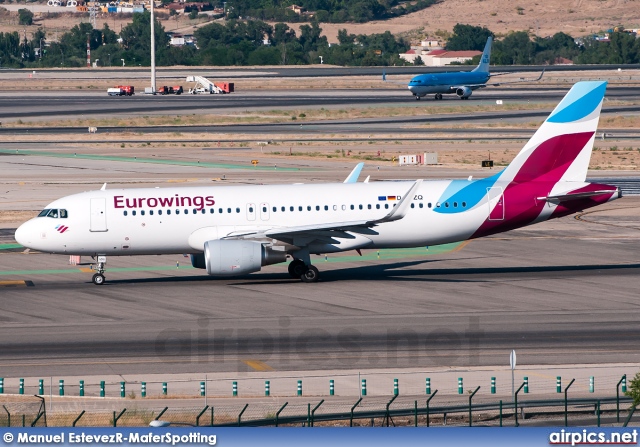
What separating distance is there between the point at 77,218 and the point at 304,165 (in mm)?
44198

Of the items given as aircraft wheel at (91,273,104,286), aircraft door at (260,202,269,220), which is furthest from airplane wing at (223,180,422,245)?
aircraft wheel at (91,273,104,286)

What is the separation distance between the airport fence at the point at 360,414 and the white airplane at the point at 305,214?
18.4 m

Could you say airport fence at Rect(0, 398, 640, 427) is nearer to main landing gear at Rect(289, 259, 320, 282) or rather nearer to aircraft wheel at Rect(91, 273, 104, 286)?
aircraft wheel at Rect(91, 273, 104, 286)

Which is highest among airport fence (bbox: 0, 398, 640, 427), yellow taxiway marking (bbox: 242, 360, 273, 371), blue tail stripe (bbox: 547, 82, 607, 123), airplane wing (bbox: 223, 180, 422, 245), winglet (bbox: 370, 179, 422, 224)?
blue tail stripe (bbox: 547, 82, 607, 123)

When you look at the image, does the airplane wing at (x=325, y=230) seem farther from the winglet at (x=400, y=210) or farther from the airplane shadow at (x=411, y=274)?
the airplane shadow at (x=411, y=274)

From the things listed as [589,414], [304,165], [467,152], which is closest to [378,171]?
[304,165]

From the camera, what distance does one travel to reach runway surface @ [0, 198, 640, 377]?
35094 millimetres

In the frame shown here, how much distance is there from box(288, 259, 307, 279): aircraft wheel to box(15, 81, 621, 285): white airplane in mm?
45

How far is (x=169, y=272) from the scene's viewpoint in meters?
51.0

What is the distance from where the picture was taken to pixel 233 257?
44.8 metres

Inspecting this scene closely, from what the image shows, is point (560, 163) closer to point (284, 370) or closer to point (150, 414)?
point (284, 370)
